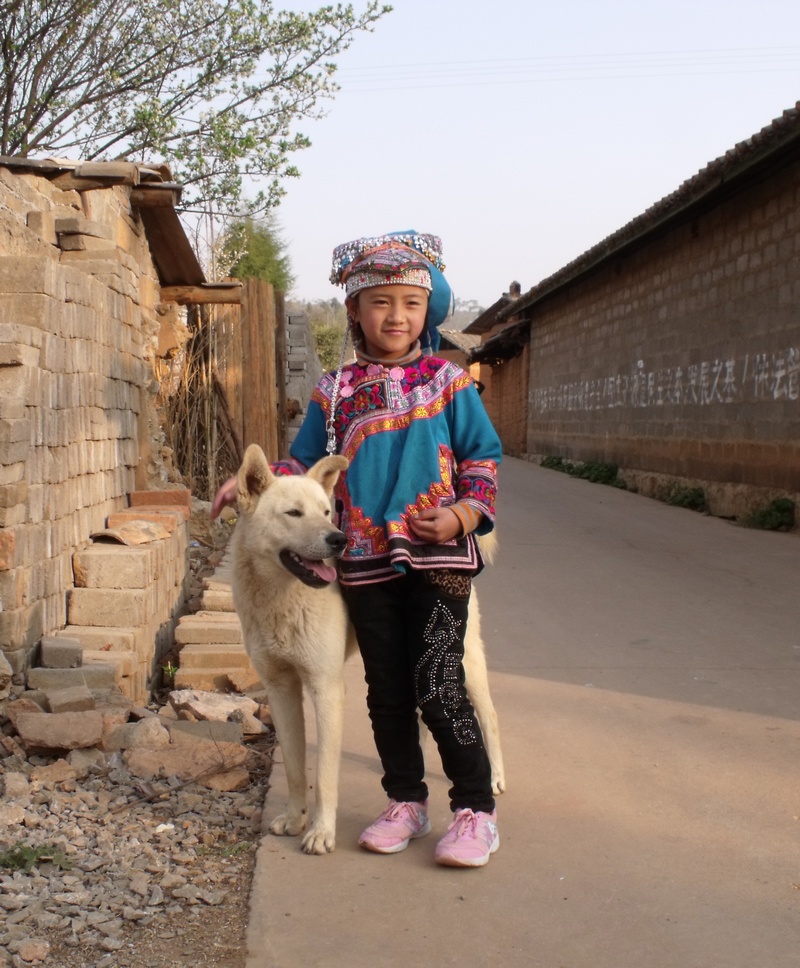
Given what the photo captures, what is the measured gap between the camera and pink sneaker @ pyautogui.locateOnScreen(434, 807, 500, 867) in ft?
9.46

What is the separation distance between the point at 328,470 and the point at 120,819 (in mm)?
1457

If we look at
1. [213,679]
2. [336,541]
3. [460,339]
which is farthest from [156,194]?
[460,339]

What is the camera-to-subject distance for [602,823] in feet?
10.6

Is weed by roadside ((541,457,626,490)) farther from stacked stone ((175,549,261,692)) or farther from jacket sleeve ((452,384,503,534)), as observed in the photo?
jacket sleeve ((452,384,503,534))

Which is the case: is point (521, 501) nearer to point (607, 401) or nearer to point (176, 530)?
point (607, 401)

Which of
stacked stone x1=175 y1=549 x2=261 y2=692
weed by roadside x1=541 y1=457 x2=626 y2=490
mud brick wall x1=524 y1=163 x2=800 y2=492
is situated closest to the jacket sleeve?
stacked stone x1=175 y1=549 x2=261 y2=692

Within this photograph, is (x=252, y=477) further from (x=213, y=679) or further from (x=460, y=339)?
(x=460, y=339)

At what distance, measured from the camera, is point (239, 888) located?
2883 mm

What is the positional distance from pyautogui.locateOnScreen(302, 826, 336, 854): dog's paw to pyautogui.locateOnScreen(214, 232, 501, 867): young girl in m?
0.10

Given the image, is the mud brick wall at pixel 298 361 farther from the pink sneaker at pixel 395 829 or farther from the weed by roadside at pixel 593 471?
the pink sneaker at pixel 395 829

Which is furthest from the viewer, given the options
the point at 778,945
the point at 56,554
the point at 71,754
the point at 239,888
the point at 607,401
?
the point at 607,401

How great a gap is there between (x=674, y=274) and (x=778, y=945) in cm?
1251

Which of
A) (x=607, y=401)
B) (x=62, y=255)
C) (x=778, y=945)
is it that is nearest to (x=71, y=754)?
(x=778, y=945)

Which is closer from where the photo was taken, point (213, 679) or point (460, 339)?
point (213, 679)
